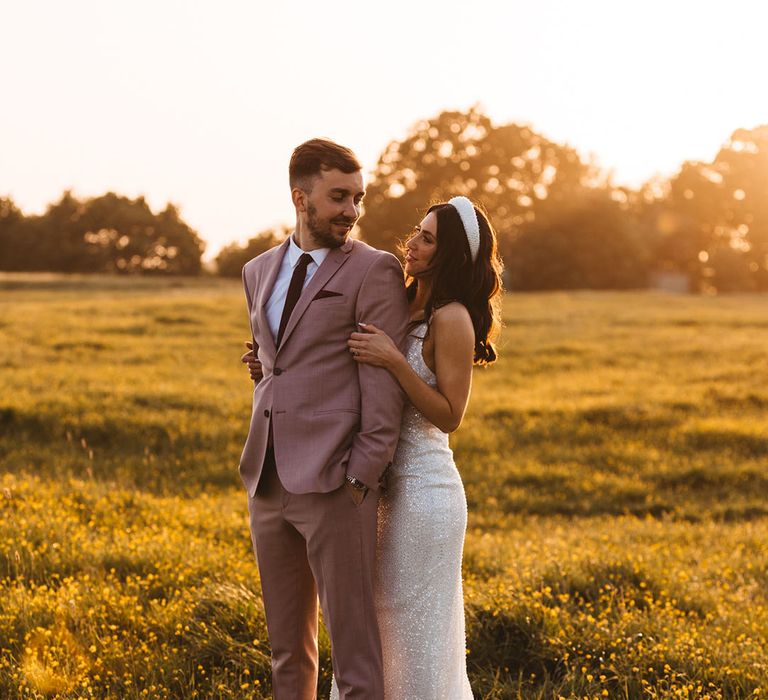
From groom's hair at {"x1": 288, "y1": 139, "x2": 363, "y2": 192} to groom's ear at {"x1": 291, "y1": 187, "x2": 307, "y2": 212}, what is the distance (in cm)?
2

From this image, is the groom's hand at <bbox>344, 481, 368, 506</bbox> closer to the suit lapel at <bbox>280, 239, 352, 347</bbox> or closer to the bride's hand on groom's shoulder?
the bride's hand on groom's shoulder

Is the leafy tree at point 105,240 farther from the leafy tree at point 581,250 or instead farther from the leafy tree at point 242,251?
the leafy tree at point 581,250

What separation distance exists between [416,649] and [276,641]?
2.24ft

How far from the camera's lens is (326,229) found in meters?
3.76

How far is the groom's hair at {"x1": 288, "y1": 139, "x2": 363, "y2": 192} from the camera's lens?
3.67 m

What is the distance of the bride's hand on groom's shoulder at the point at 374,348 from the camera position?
11.7 ft

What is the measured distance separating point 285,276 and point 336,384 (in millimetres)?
632

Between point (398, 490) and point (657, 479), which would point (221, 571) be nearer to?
point (398, 490)

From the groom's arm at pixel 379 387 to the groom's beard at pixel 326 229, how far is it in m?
0.21

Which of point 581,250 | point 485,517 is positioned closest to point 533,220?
point 581,250

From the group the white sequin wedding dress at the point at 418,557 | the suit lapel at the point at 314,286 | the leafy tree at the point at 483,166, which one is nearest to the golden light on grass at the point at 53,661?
the white sequin wedding dress at the point at 418,557

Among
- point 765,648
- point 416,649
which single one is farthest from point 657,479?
point 416,649

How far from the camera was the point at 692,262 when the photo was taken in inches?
2443

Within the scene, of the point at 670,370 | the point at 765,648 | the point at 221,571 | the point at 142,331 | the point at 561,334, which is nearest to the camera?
the point at 765,648
